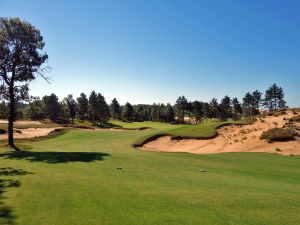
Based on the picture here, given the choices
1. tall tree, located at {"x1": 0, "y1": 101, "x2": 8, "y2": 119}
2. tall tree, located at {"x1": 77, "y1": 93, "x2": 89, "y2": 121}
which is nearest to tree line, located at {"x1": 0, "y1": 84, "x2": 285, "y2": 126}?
tall tree, located at {"x1": 77, "y1": 93, "x2": 89, "y2": 121}

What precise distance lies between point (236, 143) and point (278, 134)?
4.62 m

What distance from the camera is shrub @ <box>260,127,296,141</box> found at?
→ 35.9m

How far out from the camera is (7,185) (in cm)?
1503

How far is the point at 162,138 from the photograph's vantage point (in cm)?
4419

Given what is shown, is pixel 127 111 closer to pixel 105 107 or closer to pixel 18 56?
pixel 105 107

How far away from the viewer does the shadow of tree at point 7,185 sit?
33.3ft

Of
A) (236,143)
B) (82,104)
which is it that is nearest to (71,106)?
(82,104)

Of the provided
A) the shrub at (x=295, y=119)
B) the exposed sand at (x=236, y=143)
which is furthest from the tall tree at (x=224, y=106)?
the shrub at (x=295, y=119)

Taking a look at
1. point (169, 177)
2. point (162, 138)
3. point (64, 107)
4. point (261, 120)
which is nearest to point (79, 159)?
point (169, 177)

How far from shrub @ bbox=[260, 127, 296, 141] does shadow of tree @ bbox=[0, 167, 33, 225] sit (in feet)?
88.3

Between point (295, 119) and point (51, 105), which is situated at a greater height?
point (51, 105)

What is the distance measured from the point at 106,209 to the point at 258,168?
53.3 feet

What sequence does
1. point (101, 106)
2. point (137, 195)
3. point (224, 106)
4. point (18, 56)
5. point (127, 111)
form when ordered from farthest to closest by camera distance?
1. point (127, 111)
2. point (224, 106)
3. point (101, 106)
4. point (18, 56)
5. point (137, 195)

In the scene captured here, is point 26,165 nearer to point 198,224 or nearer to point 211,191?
point 211,191
